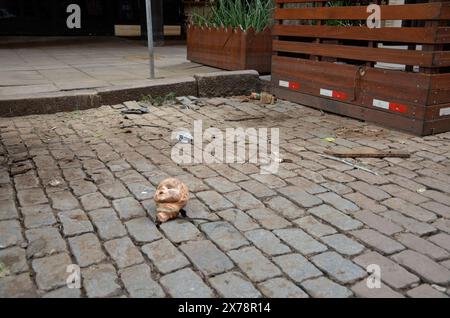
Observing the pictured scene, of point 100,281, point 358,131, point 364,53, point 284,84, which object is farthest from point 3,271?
point 284,84

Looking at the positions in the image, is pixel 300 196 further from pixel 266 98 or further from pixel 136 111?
pixel 266 98

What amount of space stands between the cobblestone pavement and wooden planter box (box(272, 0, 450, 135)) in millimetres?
357

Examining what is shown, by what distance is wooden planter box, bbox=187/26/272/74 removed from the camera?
258 inches

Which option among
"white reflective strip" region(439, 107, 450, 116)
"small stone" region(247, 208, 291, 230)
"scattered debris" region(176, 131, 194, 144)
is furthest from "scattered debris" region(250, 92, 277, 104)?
"small stone" region(247, 208, 291, 230)

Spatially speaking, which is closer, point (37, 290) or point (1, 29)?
point (37, 290)

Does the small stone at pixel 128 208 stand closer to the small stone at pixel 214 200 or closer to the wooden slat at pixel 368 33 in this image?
the small stone at pixel 214 200

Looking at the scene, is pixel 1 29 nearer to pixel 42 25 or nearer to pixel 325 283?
pixel 42 25

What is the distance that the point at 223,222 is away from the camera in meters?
2.74

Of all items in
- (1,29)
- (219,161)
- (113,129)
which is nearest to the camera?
(219,161)

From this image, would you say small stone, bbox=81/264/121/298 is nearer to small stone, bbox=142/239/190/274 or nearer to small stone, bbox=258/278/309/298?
small stone, bbox=142/239/190/274

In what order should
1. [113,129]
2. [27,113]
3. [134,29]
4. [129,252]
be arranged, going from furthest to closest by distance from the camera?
1. [134,29]
2. [27,113]
3. [113,129]
4. [129,252]

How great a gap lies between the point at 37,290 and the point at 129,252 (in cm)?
49
